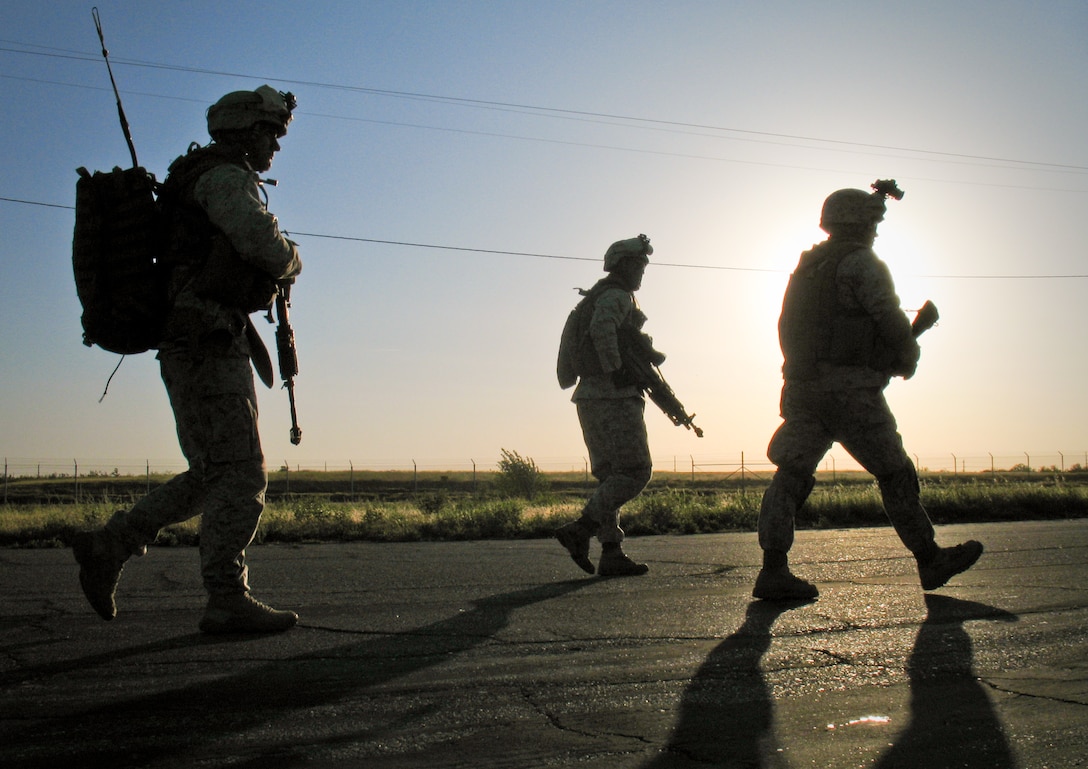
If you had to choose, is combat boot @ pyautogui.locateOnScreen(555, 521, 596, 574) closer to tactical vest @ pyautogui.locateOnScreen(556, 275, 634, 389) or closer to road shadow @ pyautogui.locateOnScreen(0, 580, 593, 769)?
tactical vest @ pyautogui.locateOnScreen(556, 275, 634, 389)

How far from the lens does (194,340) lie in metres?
4.25

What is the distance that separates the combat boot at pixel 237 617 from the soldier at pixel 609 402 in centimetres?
242

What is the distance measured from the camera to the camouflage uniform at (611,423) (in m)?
6.68

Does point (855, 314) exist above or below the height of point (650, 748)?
above

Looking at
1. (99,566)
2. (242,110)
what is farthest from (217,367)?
(242,110)

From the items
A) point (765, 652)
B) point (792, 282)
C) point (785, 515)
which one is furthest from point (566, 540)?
point (765, 652)

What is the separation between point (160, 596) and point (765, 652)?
3.16m

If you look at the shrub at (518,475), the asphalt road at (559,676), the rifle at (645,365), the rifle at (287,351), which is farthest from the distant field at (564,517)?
the shrub at (518,475)

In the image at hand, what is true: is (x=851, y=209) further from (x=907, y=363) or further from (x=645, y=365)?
(x=645, y=365)

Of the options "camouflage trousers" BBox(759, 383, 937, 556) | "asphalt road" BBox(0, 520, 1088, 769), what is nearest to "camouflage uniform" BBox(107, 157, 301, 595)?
"asphalt road" BBox(0, 520, 1088, 769)

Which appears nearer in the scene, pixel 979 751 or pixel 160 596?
pixel 979 751

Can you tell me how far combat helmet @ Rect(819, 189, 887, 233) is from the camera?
553cm

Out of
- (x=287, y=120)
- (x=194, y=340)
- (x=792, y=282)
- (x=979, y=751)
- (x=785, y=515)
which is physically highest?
(x=287, y=120)

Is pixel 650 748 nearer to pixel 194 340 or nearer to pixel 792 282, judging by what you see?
pixel 194 340
